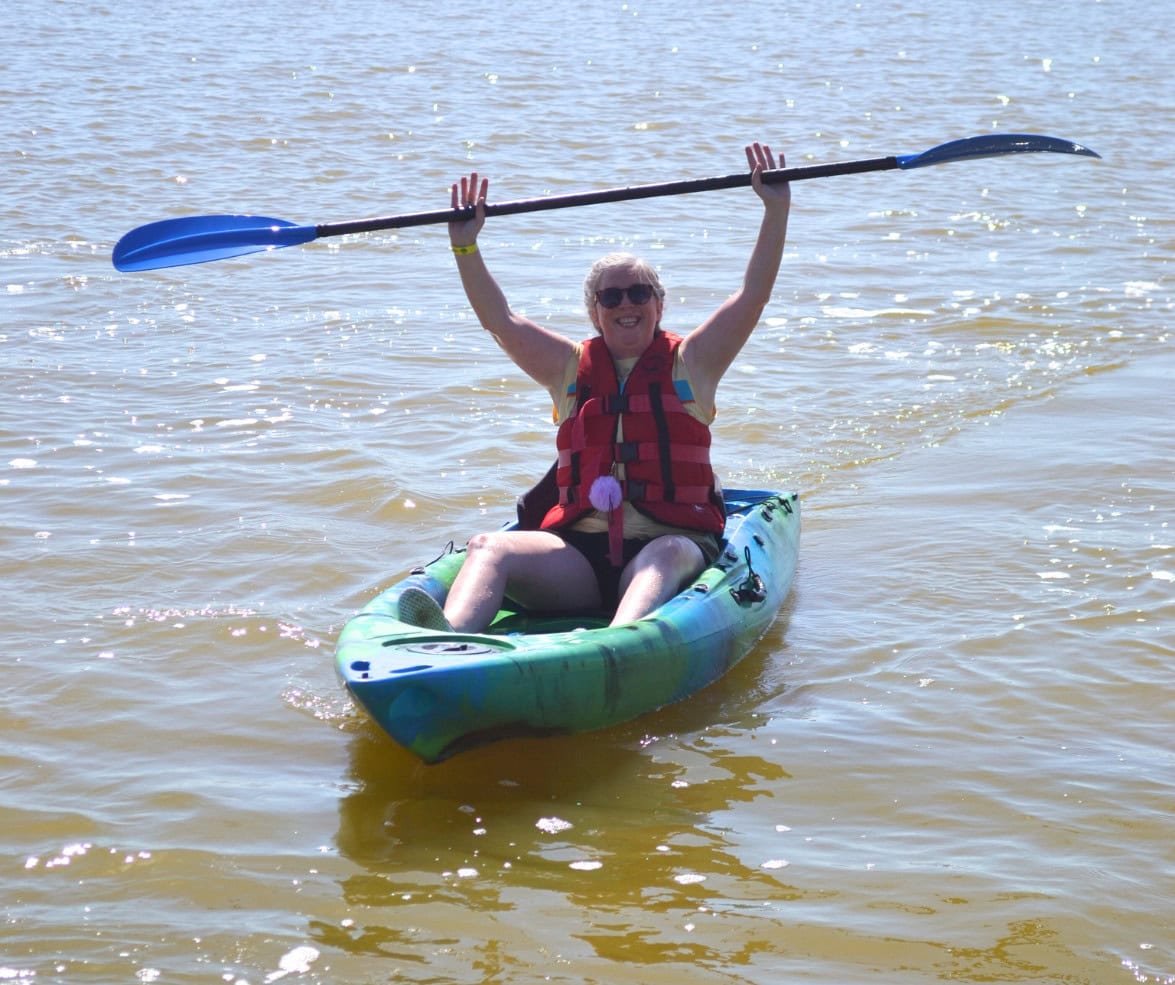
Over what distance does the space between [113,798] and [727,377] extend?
4.62 meters

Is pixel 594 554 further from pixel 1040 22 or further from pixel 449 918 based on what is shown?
pixel 1040 22

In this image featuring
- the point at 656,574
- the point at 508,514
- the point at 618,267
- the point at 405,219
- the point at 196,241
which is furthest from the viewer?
the point at 508,514

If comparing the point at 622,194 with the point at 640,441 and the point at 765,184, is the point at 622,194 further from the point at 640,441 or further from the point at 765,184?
the point at 640,441

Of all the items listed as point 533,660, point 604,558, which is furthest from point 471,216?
point 533,660

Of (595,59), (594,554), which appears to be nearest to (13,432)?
(594,554)

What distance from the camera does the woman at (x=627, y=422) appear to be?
14.5 ft

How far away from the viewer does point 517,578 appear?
Result: 435cm

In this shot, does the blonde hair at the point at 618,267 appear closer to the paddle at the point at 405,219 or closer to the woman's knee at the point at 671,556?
the paddle at the point at 405,219

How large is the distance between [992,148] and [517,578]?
6.98ft

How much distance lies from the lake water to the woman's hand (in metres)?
1.37

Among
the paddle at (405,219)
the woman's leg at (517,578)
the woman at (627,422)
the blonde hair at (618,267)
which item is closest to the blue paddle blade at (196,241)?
the paddle at (405,219)

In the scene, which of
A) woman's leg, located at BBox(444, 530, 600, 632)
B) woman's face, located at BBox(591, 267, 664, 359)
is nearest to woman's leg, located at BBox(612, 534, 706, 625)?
woman's leg, located at BBox(444, 530, 600, 632)

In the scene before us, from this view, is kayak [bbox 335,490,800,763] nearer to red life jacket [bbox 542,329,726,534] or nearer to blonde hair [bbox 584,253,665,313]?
red life jacket [bbox 542,329,726,534]

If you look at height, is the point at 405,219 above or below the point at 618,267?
above
